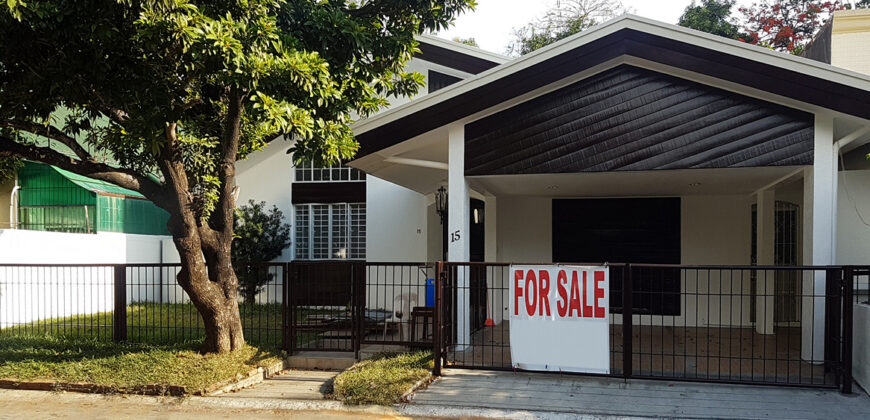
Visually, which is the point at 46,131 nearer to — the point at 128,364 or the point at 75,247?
the point at 128,364

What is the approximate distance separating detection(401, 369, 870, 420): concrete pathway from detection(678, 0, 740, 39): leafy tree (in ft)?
73.9

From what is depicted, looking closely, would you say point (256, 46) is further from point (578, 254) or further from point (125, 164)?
point (578, 254)

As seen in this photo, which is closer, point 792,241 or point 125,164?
point 125,164

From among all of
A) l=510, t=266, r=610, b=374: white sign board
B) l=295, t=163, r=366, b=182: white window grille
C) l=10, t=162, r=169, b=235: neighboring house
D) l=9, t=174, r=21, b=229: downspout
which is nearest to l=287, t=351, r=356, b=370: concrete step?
l=510, t=266, r=610, b=374: white sign board

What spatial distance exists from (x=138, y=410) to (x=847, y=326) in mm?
7834

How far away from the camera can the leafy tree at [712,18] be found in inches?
1022

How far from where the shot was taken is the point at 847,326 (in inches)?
260

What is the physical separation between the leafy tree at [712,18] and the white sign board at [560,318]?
22456 millimetres

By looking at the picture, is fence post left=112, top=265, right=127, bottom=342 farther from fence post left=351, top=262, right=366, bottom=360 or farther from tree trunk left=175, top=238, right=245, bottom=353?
fence post left=351, top=262, right=366, bottom=360

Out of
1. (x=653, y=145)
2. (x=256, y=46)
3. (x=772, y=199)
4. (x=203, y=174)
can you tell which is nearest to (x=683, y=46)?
(x=653, y=145)

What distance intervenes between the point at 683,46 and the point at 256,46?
545 cm

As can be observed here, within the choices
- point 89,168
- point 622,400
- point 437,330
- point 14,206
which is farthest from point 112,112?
point 14,206

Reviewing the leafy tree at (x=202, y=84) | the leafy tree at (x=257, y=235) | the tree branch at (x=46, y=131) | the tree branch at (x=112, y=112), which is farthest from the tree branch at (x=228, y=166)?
the leafy tree at (x=257, y=235)

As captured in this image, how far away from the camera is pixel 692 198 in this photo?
1209 cm
